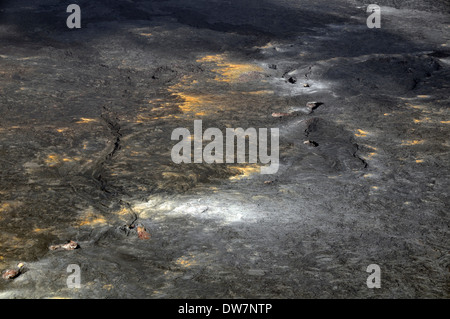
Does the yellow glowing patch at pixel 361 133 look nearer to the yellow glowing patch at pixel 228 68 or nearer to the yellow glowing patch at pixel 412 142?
the yellow glowing patch at pixel 412 142

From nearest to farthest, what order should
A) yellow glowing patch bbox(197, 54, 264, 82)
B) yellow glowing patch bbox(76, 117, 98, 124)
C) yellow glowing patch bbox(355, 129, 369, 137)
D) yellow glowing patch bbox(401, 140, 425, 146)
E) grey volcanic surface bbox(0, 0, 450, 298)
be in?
grey volcanic surface bbox(0, 0, 450, 298)
yellow glowing patch bbox(401, 140, 425, 146)
yellow glowing patch bbox(355, 129, 369, 137)
yellow glowing patch bbox(76, 117, 98, 124)
yellow glowing patch bbox(197, 54, 264, 82)

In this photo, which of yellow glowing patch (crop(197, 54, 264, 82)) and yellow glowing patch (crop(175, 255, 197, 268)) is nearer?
yellow glowing patch (crop(175, 255, 197, 268))

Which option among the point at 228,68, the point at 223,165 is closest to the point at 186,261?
the point at 223,165

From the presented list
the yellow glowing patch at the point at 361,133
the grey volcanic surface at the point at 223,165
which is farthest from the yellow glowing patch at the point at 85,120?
the yellow glowing patch at the point at 361,133

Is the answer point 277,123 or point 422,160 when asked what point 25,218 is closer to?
point 277,123

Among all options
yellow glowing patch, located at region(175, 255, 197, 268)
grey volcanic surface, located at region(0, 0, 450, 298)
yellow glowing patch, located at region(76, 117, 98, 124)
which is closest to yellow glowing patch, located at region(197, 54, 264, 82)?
grey volcanic surface, located at region(0, 0, 450, 298)

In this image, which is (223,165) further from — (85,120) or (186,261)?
(85,120)

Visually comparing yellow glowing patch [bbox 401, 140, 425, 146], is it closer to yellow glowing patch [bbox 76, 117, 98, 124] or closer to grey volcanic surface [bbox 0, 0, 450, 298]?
grey volcanic surface [bbox 0, 0, 450, 298]
